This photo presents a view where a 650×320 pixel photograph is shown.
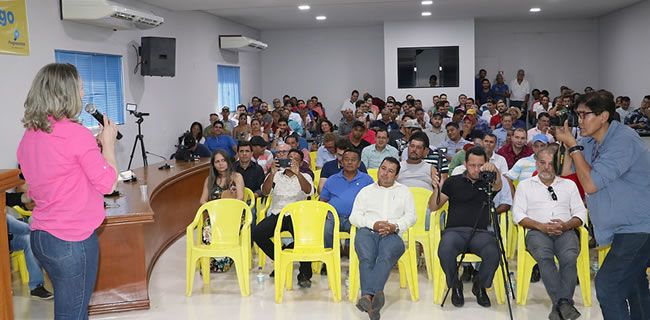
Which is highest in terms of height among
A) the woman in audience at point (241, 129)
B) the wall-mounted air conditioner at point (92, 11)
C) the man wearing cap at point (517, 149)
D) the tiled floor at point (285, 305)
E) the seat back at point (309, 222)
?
the wall-mounted air conditioner at point (92, 11)

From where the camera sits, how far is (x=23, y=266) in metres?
5.16

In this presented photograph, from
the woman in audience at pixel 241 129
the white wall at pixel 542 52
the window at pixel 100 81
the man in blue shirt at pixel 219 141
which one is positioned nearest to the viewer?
the window at pixel 100 81

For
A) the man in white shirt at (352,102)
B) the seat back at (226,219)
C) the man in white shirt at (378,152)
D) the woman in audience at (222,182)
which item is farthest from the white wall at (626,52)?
the seat back at (226,219)

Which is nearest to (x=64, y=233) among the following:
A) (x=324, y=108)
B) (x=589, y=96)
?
(x=589, y=96)

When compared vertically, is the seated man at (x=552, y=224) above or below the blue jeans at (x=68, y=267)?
below

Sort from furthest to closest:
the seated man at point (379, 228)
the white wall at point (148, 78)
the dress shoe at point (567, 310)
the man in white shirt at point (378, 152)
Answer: the man in white shirt at point (378, 152) → the white wall at point (148, 78) → the seated man at point (379, 228) → the dress shoe at point (567, 310)

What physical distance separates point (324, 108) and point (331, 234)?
33.8ft

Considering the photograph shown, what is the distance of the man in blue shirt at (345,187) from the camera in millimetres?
5117

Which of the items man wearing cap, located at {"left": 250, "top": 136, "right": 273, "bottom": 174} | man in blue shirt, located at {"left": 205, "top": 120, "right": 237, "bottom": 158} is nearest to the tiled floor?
man wearing cap, located at {"left": 250, "top": 136, "right": 273, "bottom": 174}

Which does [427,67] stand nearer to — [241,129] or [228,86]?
[228,86]

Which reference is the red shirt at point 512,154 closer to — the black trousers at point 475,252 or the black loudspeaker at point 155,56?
the black trousers at point 475,252

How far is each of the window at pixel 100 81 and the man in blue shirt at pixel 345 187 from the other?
332cm

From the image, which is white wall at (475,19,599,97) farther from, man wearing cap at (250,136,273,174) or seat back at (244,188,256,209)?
seat back at (244,188,256,209)

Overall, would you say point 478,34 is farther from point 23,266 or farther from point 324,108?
point 23,266
